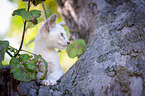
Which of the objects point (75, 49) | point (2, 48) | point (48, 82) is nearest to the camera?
point (2, 48)

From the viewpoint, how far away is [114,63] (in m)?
0.93

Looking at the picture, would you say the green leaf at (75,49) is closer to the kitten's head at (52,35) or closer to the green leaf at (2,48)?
the kitten's head at (52,35)

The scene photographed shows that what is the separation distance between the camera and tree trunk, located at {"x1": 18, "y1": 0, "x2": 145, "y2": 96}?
2.87 feet

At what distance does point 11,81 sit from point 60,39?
0.53 m

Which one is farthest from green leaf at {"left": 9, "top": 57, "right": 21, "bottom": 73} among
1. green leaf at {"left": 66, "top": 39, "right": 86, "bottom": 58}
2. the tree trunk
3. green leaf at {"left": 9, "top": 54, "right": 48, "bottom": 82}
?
green leaf at {"left": 66, "top": 39, "right": 86, "bottom": 58}

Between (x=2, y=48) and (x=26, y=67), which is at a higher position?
(x=2, y=48)

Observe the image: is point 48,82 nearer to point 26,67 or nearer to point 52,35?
point 26,67

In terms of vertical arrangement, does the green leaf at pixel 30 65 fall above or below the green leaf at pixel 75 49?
above

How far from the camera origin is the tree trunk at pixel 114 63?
0.88m

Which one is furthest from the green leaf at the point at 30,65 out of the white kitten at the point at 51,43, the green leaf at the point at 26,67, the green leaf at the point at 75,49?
the green leaf at the point at 75,49

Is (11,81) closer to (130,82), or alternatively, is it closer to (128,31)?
(130,82)

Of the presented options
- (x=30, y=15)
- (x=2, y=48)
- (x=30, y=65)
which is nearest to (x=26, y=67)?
(x=30, y=65)

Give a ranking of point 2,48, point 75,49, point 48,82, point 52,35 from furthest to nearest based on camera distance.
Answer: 1. point 75,49
2. point 52,35
3. point 48,82
4. point 2,48

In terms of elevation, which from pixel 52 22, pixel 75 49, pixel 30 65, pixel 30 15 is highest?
pixel 30 15
